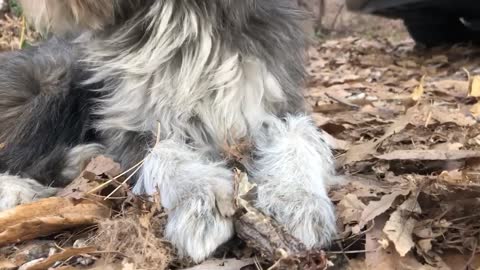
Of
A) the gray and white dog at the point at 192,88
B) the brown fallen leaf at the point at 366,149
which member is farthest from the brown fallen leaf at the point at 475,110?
the gray and white dog at the point at 192,88

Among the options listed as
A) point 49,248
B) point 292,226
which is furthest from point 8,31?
point 292,226

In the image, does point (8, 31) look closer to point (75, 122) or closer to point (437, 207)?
point (75, 122)

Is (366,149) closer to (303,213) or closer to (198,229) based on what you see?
(303,213)

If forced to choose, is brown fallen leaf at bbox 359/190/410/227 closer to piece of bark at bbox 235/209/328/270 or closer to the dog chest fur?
piece of bark at bbox 235/209/328/270

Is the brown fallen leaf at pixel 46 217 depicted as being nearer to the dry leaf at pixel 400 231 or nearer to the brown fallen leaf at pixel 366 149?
the dry leaf at pixel 400 231

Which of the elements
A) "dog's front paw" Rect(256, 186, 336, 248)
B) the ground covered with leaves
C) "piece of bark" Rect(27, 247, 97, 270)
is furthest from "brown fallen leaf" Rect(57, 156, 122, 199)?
Answer: "dog's front paw" Rect(256, 186, 336, 248)

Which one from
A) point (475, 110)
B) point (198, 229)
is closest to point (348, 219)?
point (198, 229)
